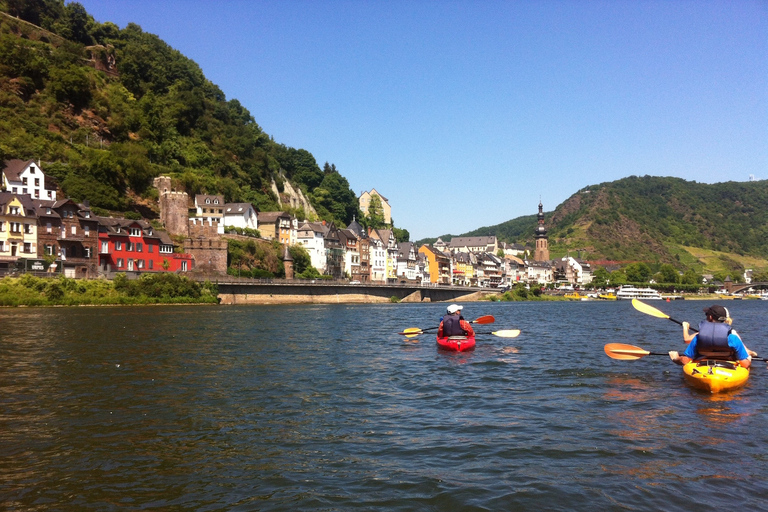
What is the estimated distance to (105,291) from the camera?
54.3m

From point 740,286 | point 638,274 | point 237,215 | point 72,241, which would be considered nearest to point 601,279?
point 638,274

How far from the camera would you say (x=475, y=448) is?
31.2 feet

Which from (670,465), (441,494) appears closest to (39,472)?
(441,494)

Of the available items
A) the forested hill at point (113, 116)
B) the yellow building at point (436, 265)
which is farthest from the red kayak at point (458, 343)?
the yellow building at point (436, 265)

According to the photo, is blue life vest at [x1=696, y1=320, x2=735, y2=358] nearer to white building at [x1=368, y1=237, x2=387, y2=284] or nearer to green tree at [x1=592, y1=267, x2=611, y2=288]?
white building at [x1=368, y1=237, x2=387, y2=284]

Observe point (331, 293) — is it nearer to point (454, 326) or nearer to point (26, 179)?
point (26, 179)

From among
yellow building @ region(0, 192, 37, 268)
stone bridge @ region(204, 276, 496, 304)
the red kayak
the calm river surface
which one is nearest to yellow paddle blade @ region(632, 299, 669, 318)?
the calm river surface

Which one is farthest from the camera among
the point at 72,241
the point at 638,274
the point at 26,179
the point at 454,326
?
the point at 638,274

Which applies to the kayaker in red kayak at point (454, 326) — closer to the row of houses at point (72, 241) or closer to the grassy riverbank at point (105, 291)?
the grassy riverbank at point (105, 291)

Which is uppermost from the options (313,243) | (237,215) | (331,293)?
(237,215)

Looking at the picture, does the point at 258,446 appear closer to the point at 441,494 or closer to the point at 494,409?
the point at 441,494

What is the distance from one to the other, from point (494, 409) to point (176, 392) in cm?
768

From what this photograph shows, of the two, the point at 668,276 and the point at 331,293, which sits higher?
the point at 668,276

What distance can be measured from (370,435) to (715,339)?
9.98 meters
